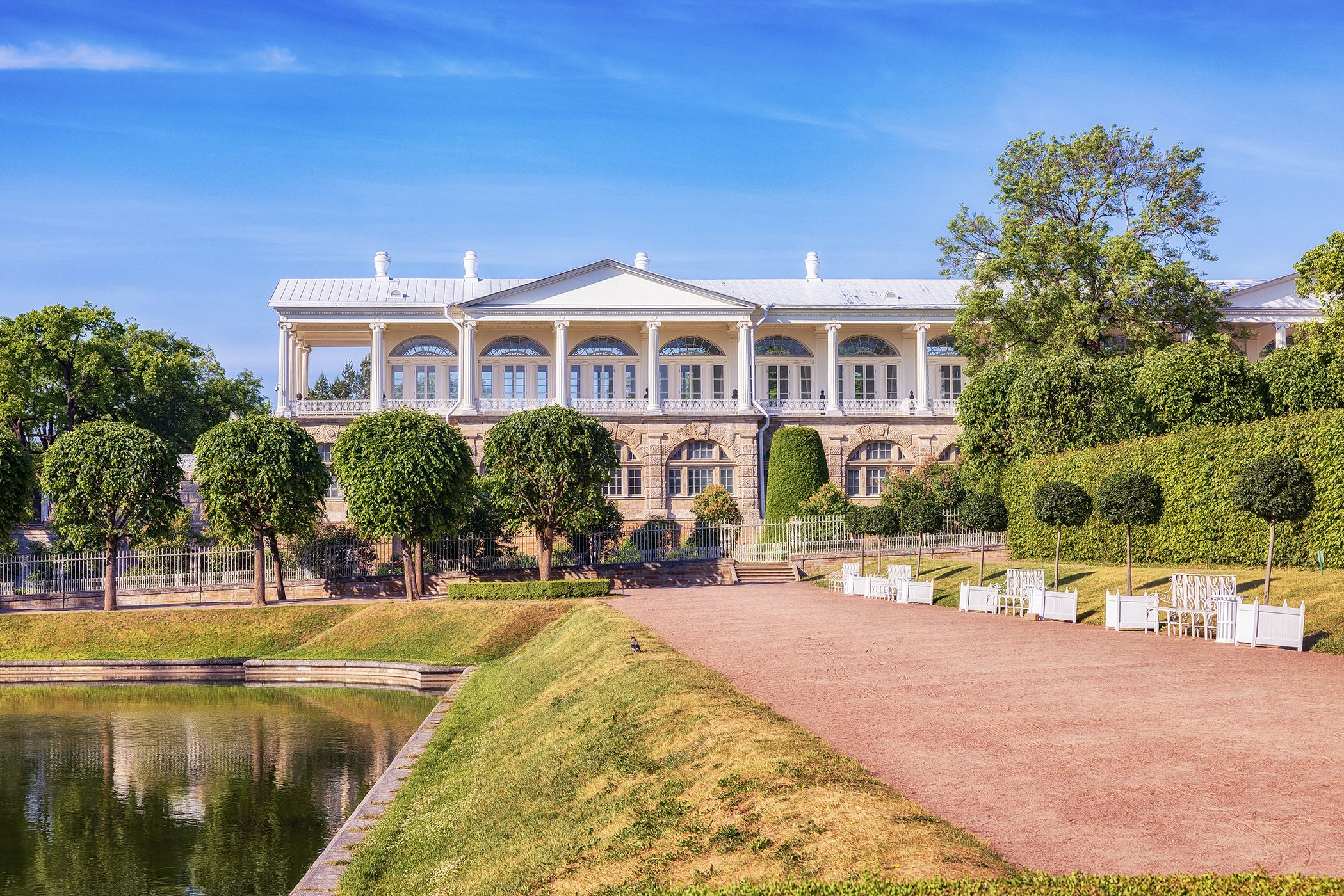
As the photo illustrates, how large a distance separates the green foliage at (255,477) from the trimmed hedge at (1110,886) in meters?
28.0

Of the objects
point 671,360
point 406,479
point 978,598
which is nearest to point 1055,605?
point 978,598

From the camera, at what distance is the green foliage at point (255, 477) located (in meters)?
31.3

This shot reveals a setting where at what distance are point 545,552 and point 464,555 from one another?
11.3ft

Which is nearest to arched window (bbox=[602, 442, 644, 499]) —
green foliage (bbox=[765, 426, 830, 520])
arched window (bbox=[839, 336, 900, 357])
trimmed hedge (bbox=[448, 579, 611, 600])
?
green foliage (bbox=[765, 426, 830, 520])

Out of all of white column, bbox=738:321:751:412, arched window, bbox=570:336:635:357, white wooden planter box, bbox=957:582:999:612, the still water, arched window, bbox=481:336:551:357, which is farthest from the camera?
arched window, bbox=570:336:635:357

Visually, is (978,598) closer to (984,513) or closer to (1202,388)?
(984,513)

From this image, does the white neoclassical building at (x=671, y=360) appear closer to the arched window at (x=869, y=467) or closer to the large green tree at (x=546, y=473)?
the arched window at (x=869, y=467)

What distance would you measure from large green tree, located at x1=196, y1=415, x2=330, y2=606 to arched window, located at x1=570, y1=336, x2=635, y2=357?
20509mm

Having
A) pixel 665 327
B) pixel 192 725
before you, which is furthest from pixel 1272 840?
pixel 665 327

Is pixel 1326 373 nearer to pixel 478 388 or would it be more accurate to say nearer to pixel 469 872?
pixel 469 872

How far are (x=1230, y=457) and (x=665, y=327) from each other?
103 feet

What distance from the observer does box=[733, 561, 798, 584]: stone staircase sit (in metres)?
36.8

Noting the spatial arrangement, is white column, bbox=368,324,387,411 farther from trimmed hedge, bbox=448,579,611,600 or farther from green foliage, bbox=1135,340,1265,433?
green foliage, bbox=1135,340,1265,433

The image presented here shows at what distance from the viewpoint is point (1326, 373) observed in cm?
3056
